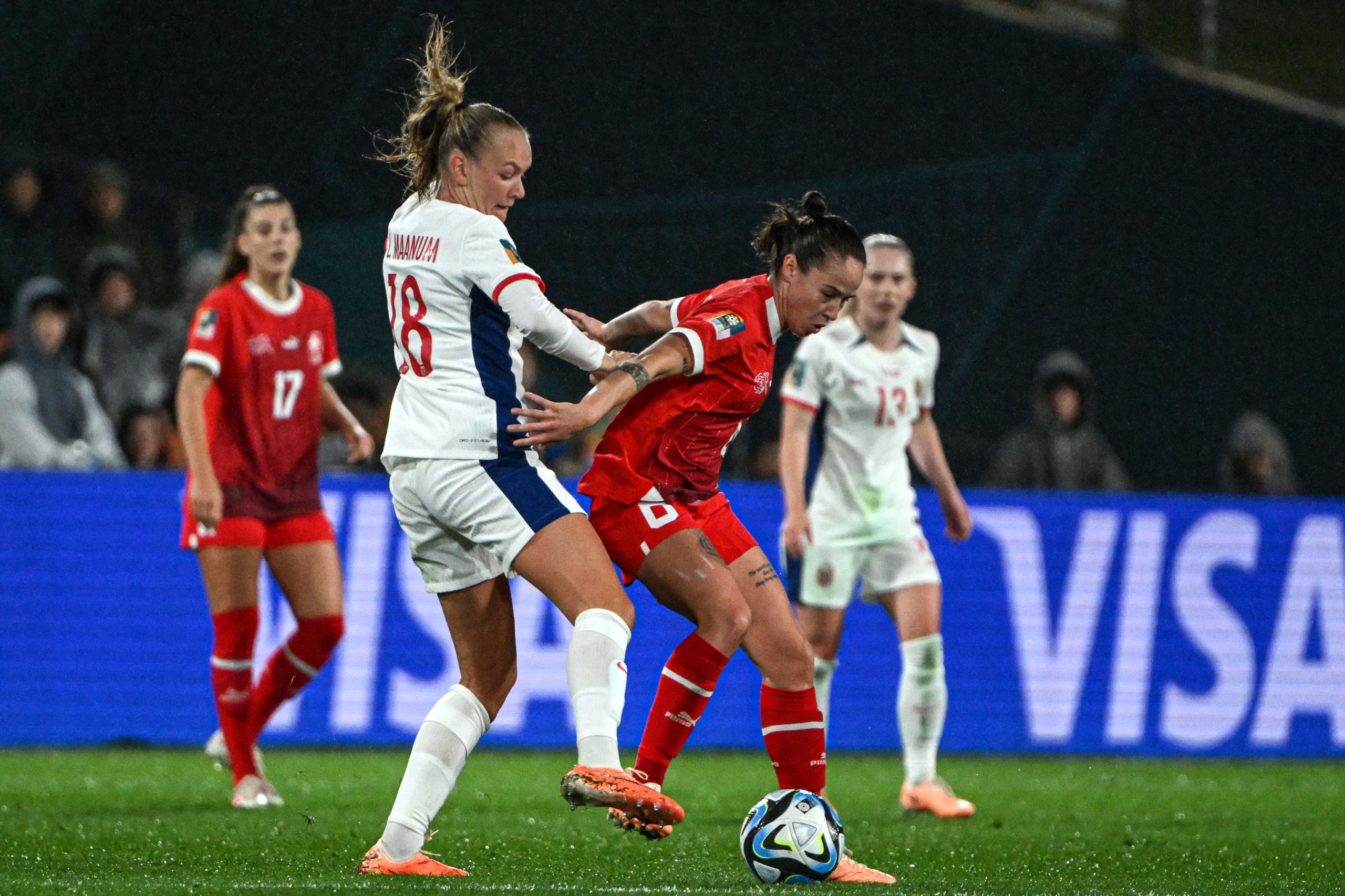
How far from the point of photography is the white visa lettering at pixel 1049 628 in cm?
903

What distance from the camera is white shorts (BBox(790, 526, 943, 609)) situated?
6801mm

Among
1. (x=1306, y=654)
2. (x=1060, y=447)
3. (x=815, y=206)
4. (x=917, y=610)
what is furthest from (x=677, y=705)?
(x=1060, y=447)

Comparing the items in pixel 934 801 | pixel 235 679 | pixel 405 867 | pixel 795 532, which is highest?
pixel 795 532

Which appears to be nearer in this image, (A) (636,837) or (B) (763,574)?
(B) (763,574)

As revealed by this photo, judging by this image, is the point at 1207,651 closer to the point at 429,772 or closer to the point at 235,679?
the point at 235,679

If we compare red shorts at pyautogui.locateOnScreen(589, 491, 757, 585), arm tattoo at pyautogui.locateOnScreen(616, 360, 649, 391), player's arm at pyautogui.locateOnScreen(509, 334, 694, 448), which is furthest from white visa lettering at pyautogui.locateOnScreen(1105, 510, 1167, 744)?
arm tattoo at pyautogui.locateOnScreen(616, 360, 649, 391)

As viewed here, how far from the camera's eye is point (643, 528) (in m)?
4.60

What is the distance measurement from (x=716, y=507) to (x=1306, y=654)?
5517 millimetres

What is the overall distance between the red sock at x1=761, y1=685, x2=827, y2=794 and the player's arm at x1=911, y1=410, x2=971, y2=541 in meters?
2.15

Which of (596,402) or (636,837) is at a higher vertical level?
(596,402)

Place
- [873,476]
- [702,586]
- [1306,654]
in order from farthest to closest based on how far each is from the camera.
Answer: [1306,654] → [873,476] → [702,586]

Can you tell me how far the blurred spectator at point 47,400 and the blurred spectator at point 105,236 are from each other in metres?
1.40

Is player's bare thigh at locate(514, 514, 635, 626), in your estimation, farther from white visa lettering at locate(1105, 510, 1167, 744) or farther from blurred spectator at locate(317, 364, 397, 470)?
white visa lettering at locate(1105, 510, 1167, 744)

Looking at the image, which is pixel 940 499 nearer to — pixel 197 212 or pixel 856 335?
pixel 856 335
